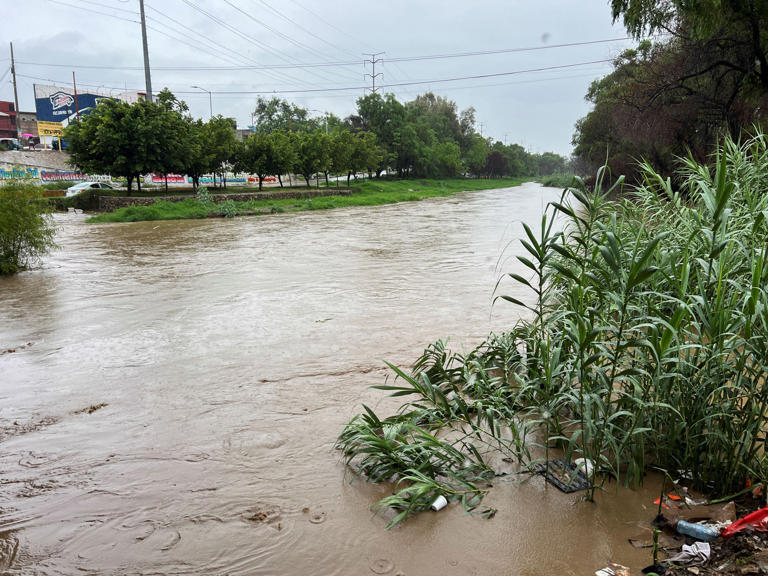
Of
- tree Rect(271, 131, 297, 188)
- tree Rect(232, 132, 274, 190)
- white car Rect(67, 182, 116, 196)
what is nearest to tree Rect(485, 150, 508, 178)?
tree Rect(271, 131, 297, 188)

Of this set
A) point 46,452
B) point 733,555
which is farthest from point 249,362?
point 733,555

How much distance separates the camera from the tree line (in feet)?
93.6

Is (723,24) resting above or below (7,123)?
below

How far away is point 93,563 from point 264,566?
916 mm

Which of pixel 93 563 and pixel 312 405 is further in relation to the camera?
pixel 312 405

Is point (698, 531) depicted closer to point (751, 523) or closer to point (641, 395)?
point (751, 523)

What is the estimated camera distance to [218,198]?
33.0 metres

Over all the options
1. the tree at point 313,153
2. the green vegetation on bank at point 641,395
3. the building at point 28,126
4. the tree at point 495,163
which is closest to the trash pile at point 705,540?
the green vegetation on bank at point 641,395

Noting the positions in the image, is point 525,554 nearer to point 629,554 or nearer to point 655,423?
point 629,554

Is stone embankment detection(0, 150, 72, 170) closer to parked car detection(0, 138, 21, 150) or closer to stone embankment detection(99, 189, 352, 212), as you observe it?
parked car detection(0, 138, 21, 150)

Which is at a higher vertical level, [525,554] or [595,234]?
[595,234]

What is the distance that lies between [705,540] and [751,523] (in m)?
0.23

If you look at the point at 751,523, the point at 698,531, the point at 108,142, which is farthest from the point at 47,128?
the point at 751,523

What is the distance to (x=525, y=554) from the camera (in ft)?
9.87
